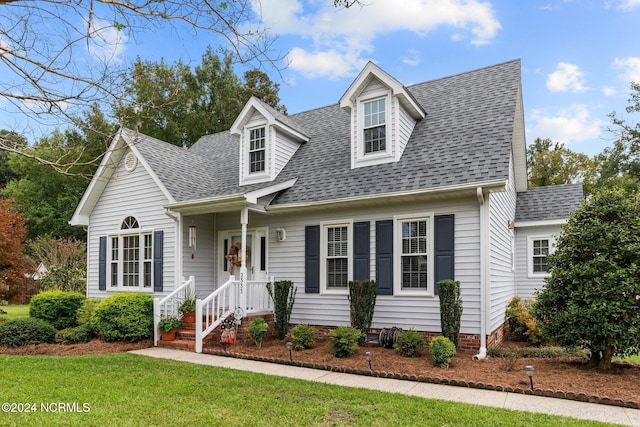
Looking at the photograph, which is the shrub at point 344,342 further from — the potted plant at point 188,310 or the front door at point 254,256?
the potted plant at point 188,310

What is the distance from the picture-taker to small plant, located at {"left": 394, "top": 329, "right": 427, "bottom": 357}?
802 cm

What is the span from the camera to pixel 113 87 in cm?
569

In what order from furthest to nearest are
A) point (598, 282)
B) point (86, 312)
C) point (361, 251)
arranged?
1. point (86, 312)
2. point (361, 251)
3. point (598, 282)

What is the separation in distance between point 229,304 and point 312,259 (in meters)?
2.13

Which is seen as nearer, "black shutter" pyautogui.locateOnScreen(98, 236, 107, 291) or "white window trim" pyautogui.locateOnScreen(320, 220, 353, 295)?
"white window trim" pyautogui.locateOnScreen(320, 220, 353, 295)

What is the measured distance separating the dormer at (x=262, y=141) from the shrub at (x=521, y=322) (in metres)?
6.99

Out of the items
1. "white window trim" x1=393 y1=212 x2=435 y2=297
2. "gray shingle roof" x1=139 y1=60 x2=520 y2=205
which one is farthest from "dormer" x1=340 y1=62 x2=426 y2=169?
"white window trim" x1=393 y1=212 x2=435 y2=297

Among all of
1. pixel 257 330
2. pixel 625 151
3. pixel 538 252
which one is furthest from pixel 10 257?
pixel 625 151

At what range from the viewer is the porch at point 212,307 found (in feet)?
31.1

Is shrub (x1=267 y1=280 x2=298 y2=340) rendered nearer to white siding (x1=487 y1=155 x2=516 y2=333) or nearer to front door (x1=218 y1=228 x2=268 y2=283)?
front door (x1=218 y1=228 x2=268 y2=283)

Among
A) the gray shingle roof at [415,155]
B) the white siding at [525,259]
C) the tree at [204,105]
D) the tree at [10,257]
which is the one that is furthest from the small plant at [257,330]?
the tree at [204,105]

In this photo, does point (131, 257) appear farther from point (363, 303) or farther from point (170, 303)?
point (363, 303)

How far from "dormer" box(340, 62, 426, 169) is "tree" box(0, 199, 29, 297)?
11419 mm

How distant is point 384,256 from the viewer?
30.8ft
